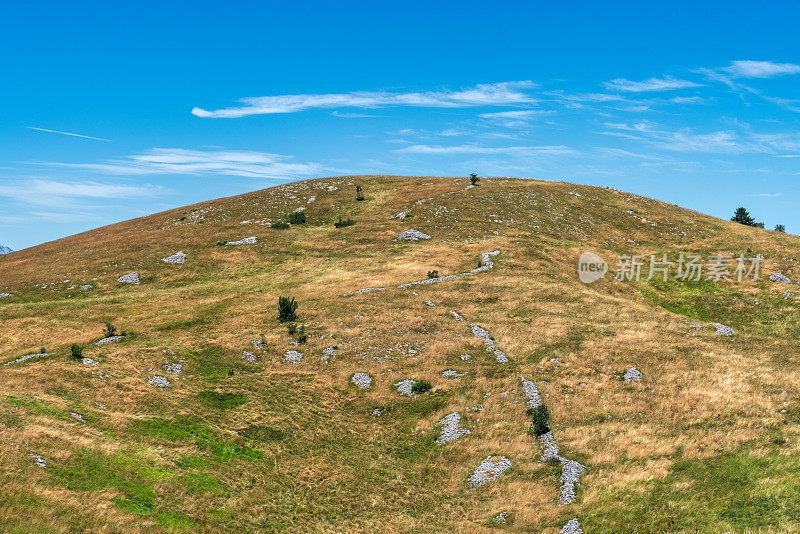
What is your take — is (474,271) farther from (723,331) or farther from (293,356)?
(293,356)

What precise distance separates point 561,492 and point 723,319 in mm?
40781

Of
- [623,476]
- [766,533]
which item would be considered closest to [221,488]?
[623,476]

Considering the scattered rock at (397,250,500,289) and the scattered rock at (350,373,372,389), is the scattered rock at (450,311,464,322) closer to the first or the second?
the scattered rock at (397,250,500,289)

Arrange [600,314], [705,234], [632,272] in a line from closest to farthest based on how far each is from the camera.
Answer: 1. [600,314]
2. [632,272]
3. [705,234]

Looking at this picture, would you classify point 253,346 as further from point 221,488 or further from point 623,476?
point 623,476

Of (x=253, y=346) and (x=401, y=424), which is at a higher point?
(x=253, y=346)

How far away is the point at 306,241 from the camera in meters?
71.2

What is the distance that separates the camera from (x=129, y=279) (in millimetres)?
55438

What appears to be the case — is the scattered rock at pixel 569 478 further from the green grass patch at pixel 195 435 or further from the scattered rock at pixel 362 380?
the green grass patch at pixel 195 435

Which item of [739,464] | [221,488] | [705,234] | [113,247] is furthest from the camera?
[705,234]

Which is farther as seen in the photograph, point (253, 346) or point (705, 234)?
point (705, 234)

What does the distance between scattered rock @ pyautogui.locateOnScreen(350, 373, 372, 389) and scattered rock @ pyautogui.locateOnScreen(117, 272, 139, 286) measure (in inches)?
1521

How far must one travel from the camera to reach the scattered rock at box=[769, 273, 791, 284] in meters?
53.8

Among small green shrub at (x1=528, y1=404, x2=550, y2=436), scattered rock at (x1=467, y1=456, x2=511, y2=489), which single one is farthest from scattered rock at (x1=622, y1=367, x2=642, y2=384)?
scattered rock at (x1=467, y1=456, x2=511, y2=489)
